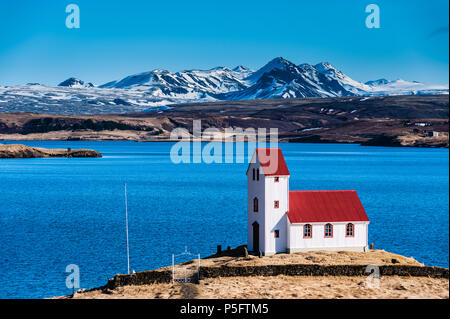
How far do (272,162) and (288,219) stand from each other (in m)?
3.78

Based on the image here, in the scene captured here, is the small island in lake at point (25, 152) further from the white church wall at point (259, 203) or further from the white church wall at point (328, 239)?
the white church wall at point (328, 239)

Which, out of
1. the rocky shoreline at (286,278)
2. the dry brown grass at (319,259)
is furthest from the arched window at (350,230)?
the rocky shoreline at (286,278)

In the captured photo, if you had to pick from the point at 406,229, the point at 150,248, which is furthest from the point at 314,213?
the point at 406,229

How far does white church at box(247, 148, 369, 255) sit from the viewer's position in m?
41.3

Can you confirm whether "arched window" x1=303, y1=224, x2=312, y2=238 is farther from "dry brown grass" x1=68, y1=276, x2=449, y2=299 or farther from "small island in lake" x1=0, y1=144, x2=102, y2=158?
"small island in lake" x1=0, y1=144, x2=102, y2=158

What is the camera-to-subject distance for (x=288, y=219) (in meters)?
41.4

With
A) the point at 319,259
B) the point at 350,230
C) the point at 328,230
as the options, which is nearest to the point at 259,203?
the point at 328,230

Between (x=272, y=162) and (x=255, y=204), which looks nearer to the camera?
(x=272, y=162)

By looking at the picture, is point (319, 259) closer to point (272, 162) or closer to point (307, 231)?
point (307, 231)

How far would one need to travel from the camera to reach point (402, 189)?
105750mm

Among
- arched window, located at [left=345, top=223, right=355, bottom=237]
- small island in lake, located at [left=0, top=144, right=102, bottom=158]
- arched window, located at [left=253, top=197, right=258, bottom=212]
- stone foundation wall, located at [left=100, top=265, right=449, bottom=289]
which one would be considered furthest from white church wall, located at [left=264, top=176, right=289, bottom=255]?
small island in lake, located at [left=0, top=144, right=102, bottom=158]

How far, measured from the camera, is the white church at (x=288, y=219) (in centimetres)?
4134
